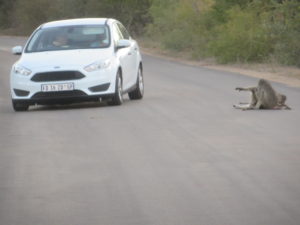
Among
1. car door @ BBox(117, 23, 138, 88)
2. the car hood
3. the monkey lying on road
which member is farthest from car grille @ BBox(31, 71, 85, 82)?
the monkey lying on road

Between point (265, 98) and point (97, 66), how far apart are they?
285 centimetres

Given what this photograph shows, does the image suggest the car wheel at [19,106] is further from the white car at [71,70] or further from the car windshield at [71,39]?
the car windshield at [71,39]

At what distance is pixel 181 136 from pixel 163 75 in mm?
15082

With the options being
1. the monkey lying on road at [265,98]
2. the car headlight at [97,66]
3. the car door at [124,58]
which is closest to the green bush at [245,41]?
the car door at [124,58]

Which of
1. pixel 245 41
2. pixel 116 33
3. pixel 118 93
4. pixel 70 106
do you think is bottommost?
pixel 245 41

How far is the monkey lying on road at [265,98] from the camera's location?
16188 millimetres

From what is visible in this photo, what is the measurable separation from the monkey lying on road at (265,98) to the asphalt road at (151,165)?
244mm

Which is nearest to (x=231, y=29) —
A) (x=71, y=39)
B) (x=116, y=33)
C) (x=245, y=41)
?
(x=245, y=41)

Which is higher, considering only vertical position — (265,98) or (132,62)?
(265,98)

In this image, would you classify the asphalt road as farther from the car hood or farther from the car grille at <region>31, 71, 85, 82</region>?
the car hood

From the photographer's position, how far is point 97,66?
57.1 feet

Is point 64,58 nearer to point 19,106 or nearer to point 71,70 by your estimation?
point 71,70

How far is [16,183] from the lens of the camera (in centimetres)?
954

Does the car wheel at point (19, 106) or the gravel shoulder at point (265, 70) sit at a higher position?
the car wheel at point (19, 106)
